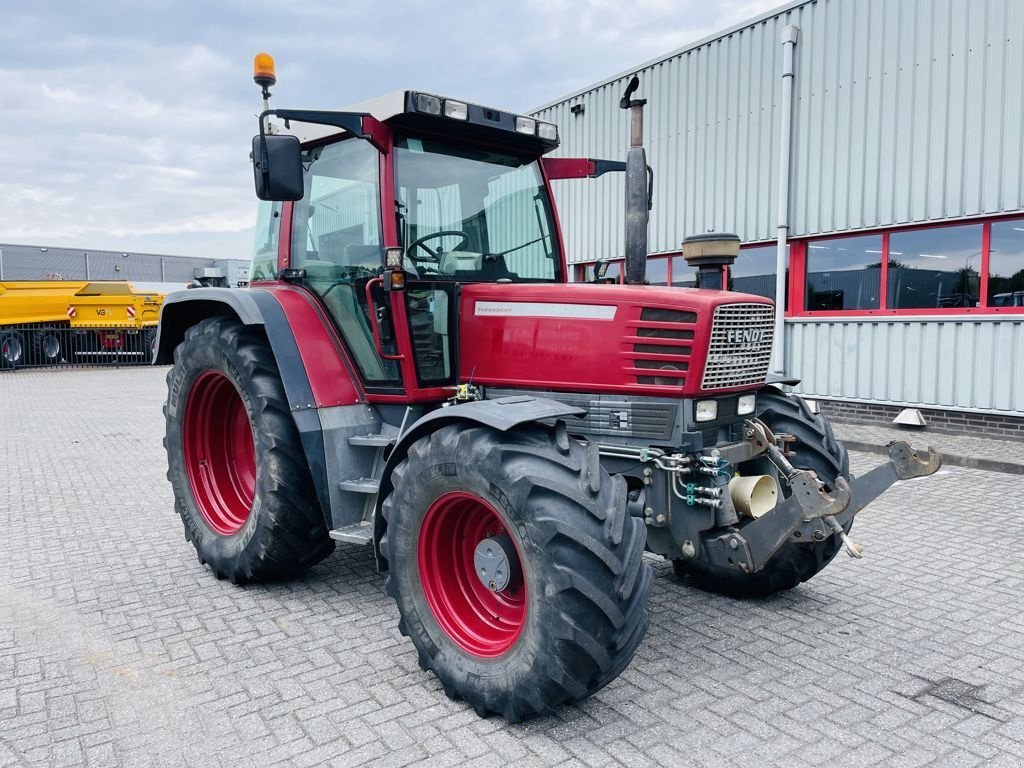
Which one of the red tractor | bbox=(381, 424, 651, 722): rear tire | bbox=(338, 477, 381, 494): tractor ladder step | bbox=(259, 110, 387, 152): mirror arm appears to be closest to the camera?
bbox=(381, 424, 651, 722): rear tire

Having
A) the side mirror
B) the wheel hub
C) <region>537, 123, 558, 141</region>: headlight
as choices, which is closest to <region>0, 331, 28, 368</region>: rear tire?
the side mirror

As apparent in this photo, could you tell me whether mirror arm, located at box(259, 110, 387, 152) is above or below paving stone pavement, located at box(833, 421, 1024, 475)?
above

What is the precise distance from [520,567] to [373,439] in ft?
4.02

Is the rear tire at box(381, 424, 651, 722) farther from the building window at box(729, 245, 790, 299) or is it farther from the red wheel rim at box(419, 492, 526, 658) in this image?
the building window at box(729, 245, 790, 299)

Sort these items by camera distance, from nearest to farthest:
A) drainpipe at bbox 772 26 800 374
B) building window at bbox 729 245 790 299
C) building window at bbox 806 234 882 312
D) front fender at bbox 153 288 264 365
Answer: front fender at bbox 153 288 264 365, building window at bbox 806 234 882 312, drainpipe at bbox 772 26 800 374, building window at bbox 729 245 790 299

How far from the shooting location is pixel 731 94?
1063 centimetres

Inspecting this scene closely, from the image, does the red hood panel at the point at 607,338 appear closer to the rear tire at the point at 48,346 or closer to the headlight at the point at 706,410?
the headlight at the point at 706,410

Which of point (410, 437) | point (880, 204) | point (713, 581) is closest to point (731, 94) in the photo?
point (880, 204)

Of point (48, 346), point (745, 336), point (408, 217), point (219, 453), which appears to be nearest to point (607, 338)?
point (745, 336)

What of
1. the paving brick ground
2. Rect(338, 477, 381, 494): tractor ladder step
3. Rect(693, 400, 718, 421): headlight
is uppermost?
Rect(693, 400, 718, 421): headlight

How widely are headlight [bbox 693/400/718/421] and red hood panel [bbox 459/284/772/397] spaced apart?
0.21 ft

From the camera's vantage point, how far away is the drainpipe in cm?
973

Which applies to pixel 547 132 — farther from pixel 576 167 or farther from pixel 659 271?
pixel 659 271

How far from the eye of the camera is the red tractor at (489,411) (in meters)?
2.76
